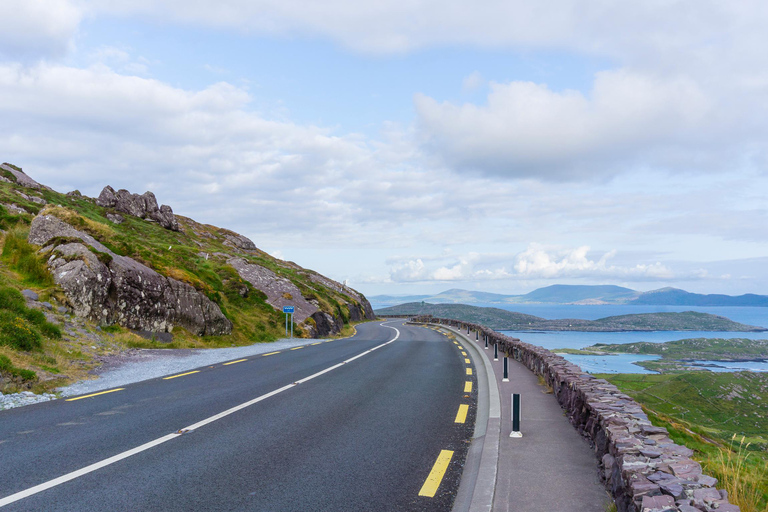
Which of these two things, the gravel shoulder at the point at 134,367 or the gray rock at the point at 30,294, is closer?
the gravel shoulder at the point at 134,367

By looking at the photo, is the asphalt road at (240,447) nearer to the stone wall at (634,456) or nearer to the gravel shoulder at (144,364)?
the gravel shoulder at (144,364)

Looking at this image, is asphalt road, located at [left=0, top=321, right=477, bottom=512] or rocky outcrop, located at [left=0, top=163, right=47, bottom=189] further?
rocky outcrop, located at [left=0, top=163, right=47, bottom=189]

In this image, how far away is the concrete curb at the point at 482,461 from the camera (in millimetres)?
4707

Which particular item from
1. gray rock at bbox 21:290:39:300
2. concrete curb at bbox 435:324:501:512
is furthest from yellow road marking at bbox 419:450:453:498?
gray rock at bbox 21:290:39:300

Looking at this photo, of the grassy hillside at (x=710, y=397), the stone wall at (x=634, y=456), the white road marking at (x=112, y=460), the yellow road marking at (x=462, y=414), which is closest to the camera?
the stone wall at (x=634, y=456)

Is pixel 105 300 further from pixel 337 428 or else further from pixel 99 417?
pixel 337 428

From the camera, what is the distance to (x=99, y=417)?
7.83 meters

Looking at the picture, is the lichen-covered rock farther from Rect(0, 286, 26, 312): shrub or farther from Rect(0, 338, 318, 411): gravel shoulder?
Rect(0, 286, 26, 312): shrub

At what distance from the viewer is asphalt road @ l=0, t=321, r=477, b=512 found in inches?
186

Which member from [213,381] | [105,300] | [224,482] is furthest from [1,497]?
[105,300]

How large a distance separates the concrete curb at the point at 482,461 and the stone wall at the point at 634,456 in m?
1.26

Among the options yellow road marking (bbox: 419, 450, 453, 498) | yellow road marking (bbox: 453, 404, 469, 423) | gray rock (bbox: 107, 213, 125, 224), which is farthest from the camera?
gray rock (bbox: 107, 213, 125, 224)

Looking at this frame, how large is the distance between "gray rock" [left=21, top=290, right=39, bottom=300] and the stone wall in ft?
54.1

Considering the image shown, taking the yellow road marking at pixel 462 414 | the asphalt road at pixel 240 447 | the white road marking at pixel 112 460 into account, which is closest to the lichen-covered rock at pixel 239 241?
the asphalt road at pixel 240 447
